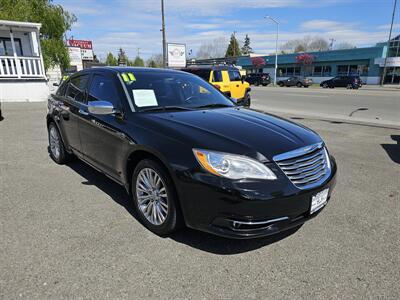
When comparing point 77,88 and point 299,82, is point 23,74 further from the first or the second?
point 299,82

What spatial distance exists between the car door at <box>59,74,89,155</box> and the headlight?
8.13 feet

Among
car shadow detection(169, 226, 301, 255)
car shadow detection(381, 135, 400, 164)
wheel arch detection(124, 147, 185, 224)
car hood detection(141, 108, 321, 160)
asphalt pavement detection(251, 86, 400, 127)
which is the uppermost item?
car hood detection(141, 108, 321, 160)

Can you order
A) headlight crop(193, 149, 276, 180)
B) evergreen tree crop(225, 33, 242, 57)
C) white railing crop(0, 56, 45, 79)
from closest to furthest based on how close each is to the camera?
headlight crop(193, 149, 276, 180)
white railing crop(0, 56, 45, 79)
evergreen tree crop(225, 33, 242, 57)

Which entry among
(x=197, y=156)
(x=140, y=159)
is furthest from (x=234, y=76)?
(x=197, y=156)

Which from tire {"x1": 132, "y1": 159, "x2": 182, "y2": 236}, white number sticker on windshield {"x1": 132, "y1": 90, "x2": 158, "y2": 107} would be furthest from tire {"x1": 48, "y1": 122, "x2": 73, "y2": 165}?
tire {"x1": 132, "y1": 159, "x2": 182, "y2": 236}

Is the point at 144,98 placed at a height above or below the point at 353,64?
above

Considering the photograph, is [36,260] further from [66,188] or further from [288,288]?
[288,288]

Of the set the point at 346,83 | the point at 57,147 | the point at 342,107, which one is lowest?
the point at 346,83

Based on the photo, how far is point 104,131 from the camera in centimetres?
370

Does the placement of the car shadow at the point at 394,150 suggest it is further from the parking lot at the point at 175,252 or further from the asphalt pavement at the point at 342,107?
the asphalt pavement at the point at 342,107

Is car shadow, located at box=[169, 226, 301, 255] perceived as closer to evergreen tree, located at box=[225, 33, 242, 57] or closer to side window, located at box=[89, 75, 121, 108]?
side window, located at box=[89, 75, 121, 108]

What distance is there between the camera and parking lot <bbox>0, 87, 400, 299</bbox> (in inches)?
94.6

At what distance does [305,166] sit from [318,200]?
34cm

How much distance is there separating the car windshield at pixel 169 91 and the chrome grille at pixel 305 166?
4.87 ft
